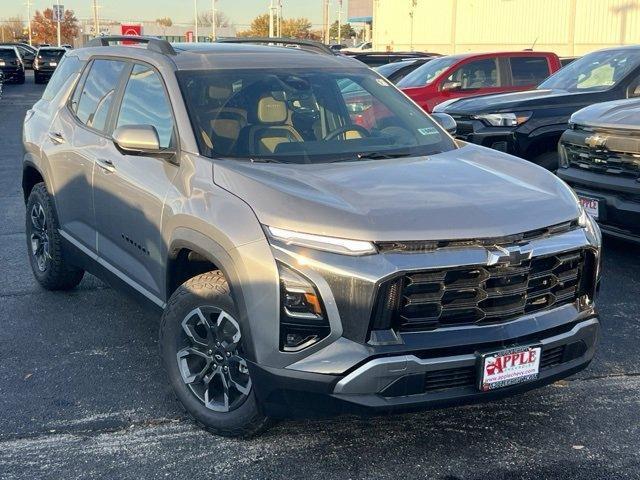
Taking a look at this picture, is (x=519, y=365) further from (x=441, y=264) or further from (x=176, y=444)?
(x=176, y=444)

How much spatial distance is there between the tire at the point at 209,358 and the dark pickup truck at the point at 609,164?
368cm

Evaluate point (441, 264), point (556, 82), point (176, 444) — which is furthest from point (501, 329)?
point (556, 82)

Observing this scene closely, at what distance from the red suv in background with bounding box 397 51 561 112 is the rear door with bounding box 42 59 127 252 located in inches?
336

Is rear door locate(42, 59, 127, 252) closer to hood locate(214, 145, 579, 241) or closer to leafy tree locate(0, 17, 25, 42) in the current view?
hood locate(214, 145, 579, 241)

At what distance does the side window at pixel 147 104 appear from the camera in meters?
4.47

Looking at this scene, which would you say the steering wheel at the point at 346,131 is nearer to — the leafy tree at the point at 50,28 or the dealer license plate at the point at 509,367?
the dealer license plate at the point at 509,367

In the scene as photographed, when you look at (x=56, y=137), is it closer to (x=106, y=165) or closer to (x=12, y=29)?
(x=106, y=165)

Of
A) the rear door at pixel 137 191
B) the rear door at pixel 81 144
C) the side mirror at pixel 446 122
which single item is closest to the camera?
the rear door at pixel 137 191

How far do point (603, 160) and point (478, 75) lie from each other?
733 centimetres

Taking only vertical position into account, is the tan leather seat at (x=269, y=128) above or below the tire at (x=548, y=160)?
above

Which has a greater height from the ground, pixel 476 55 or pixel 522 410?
pixel 476 55

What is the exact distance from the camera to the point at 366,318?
10.7 ft

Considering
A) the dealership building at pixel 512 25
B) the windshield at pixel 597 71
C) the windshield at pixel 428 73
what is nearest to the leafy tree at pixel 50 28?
the dealership building at pixel 512 25

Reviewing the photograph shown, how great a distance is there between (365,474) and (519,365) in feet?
2.61
